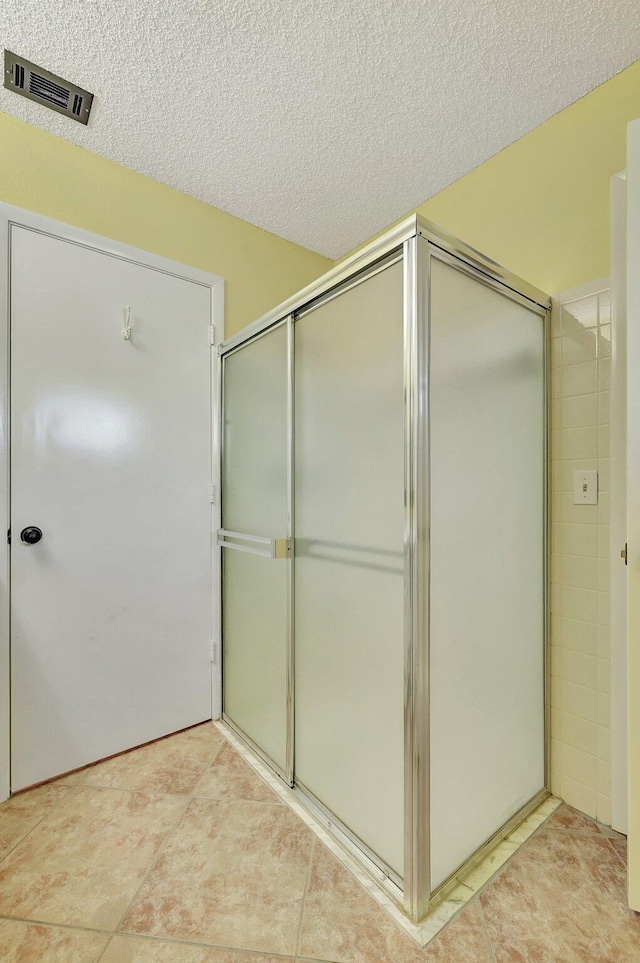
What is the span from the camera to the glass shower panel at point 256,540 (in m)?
1.74

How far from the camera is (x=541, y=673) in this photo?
5.17 feet

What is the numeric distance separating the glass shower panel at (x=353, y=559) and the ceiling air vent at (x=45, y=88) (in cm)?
109

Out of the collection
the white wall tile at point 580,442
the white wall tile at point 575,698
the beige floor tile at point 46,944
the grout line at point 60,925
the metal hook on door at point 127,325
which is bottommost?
the grout line at point 60,925

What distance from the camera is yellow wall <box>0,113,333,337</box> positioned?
1.65 metres

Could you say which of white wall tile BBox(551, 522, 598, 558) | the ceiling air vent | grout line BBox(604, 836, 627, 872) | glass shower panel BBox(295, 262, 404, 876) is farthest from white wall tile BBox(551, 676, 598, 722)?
the ceiling air vent

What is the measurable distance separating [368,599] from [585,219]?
149 centimetres

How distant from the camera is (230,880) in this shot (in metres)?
1.27

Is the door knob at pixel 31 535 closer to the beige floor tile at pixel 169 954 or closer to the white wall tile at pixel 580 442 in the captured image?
the beige floor tile at pixel 169 954

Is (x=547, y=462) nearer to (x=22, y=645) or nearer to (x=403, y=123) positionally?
(x=403, y=123)

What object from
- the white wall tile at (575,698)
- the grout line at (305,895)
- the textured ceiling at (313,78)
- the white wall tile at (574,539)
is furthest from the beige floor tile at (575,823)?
the textured ceiling at (313,78)

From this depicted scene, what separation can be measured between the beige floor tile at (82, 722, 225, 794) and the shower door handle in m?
0.86

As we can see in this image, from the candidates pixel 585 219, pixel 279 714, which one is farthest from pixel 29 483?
pixel 585 219

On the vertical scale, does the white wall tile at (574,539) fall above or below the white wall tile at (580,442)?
below

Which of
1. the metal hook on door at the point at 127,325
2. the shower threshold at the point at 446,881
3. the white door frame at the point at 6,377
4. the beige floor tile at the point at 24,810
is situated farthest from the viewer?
the metal hook on door at the point at 127,325
